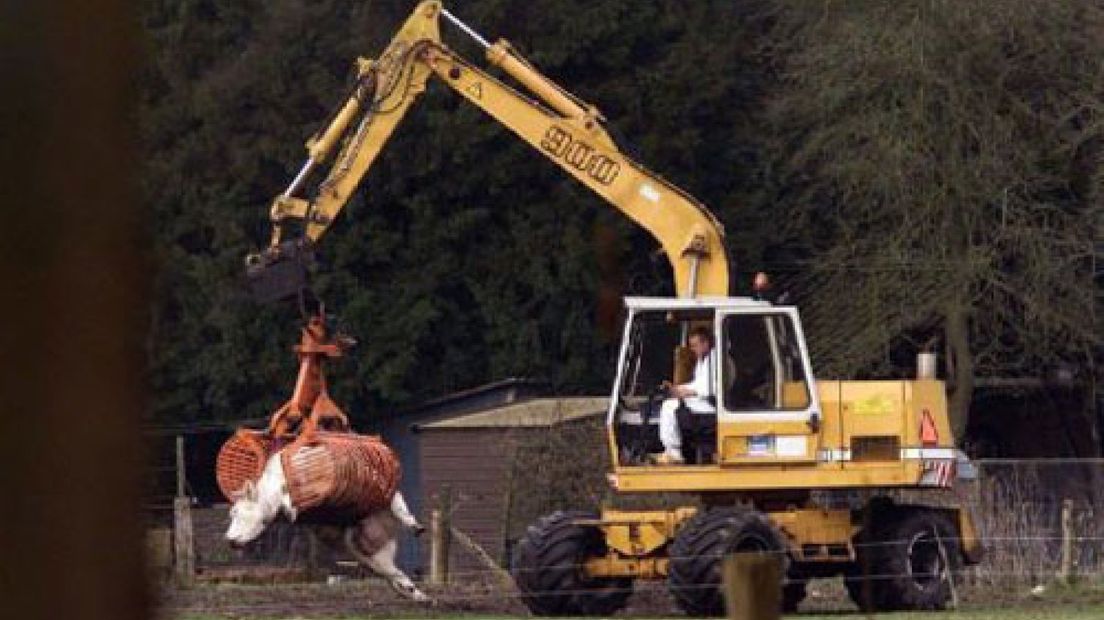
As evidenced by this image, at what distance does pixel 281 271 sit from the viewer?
76.8ft

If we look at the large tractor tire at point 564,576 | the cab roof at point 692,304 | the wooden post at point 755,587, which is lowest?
the large tractor tire at point 564,576

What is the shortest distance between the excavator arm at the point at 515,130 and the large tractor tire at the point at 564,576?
296 centimetres

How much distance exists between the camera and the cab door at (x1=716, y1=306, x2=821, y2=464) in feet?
68.7

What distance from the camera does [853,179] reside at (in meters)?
35.8

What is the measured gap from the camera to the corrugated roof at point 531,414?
30.5 m

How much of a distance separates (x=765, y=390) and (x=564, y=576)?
87.7 inches

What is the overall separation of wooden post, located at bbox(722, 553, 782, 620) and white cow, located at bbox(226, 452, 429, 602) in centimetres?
2032

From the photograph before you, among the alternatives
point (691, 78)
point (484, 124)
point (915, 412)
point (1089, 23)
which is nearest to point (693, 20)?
point (691, 78)

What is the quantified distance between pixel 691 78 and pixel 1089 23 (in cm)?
606

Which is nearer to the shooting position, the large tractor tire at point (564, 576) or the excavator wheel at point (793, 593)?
the large tractor tire at point (564, 576)

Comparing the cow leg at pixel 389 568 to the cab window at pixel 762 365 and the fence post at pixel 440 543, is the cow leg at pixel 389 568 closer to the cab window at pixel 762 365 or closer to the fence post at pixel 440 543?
the fence post at pixel 440 543

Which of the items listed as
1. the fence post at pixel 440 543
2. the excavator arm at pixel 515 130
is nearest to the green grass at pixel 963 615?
the excavator arm at pixel 515 130

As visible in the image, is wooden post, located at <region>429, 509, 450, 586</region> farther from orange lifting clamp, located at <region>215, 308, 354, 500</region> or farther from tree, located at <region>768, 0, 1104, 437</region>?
tree, located at <region>768, 0, 1104, 437</region>

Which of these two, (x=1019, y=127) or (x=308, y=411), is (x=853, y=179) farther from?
(x=308, y=411)
